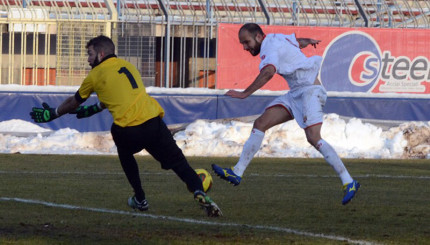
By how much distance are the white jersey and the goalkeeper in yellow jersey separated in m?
1.43

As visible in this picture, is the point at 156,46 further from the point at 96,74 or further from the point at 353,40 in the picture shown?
the point at 96,74

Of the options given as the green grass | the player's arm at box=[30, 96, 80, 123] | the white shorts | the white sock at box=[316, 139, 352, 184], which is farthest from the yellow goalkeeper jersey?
the white sock at box=[316, 139, 352, 184]

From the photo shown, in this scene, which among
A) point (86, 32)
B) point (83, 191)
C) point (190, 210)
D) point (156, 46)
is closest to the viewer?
point (190, 210)

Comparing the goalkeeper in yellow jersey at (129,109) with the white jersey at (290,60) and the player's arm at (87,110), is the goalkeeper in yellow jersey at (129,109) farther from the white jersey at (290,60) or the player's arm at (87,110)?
the white jersey at (290,60)

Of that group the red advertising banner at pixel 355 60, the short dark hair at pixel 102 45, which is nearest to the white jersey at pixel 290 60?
the short dark hair at pixel 102 45

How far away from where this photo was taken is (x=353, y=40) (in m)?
22.4

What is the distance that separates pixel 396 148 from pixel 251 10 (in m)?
6.62

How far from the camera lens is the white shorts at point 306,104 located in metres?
9.18

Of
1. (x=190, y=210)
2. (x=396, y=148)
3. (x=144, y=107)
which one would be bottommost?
(x=396, y=148)

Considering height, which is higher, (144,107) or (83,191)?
(144,107)

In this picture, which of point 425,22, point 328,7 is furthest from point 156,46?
point 425,22

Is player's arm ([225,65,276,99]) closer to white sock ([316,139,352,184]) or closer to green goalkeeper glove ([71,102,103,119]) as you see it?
white sock ([316,139,352,184])

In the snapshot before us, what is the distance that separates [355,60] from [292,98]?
44.4 ft

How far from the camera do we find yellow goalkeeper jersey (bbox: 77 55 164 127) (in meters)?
8.00
